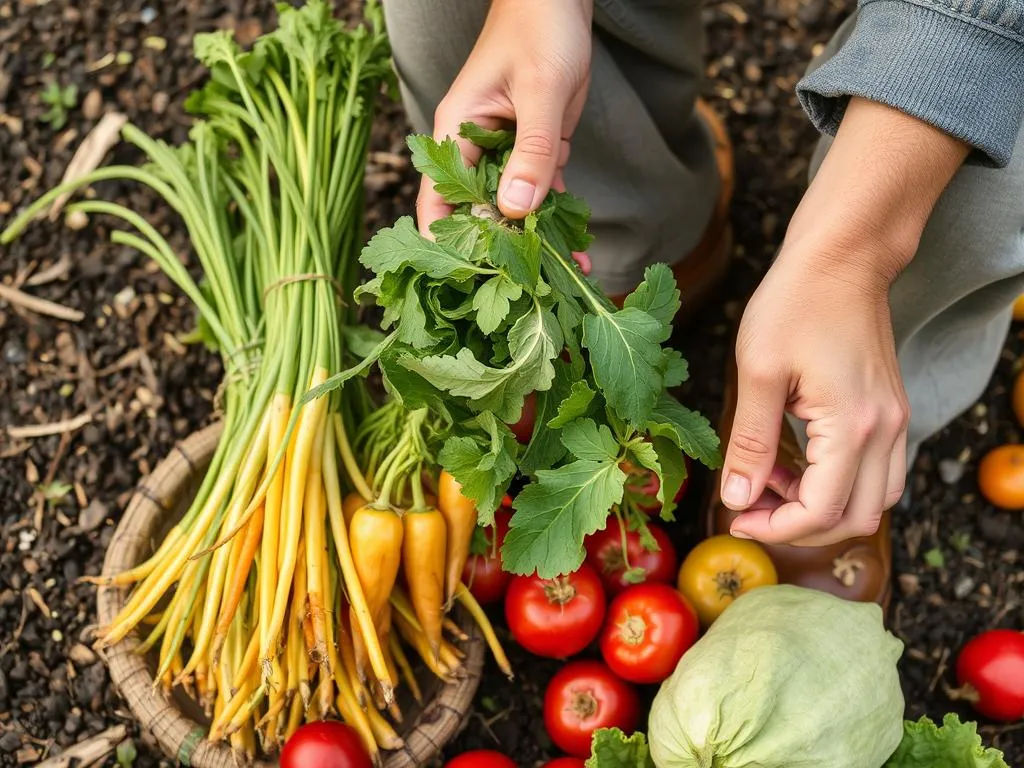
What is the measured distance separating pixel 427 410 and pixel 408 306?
371 millimetres

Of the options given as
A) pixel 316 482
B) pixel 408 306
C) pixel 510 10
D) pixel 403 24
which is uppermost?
pixel 510 10

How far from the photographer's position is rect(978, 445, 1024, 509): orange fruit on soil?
2311 mm

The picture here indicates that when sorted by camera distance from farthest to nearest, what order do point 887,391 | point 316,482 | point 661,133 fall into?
point 661,133, point 316,482, point 887,391

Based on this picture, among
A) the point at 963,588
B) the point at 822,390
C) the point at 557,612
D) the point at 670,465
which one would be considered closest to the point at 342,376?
the point at 670,465

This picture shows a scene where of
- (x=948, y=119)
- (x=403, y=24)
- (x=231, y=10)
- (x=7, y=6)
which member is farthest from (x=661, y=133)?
(x=7, y=6)

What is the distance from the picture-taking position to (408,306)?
146 cm

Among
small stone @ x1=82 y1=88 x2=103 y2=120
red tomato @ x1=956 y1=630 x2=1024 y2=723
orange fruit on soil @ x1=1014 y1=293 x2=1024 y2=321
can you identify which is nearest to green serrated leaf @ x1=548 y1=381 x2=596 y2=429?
red tomato @ x1=956 y1=630 x2=1024 y2=723

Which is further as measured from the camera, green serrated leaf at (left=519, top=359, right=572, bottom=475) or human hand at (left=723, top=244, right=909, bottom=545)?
green serrated leaf at (left=519, top=359, right=572, bottom=475)

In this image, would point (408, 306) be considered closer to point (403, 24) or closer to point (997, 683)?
point (403, 24)

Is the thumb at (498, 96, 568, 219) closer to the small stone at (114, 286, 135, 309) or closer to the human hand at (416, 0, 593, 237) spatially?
the human hand at (416, 0, 593, 237)

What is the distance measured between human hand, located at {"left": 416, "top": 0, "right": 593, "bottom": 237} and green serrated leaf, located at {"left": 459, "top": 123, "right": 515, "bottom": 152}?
3 centimetres

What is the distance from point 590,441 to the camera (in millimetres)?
1490

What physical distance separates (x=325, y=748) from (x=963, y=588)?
1.53 meters

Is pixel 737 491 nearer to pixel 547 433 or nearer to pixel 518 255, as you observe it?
pixel 547 433
